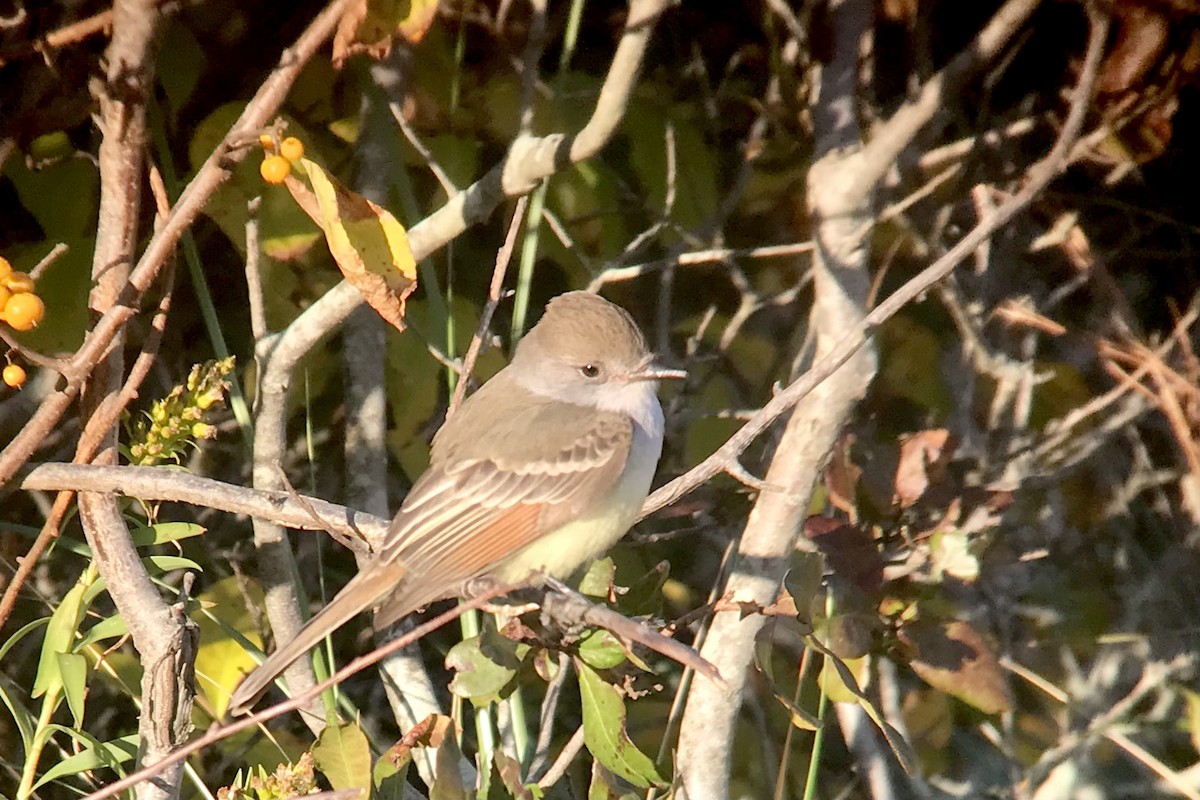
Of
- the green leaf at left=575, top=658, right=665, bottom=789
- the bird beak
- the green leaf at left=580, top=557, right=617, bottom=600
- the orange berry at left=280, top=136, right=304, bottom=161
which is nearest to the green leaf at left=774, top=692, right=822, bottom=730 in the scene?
the green leaf at left=575, top=658, right=665, bottom=789

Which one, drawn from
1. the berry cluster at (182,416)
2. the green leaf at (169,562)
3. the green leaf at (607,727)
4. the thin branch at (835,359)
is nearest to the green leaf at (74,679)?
the green leaf at (169,562)

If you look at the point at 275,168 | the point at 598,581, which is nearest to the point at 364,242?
the point at 275,168

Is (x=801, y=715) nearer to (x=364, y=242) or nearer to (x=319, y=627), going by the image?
(x=319, y=627)

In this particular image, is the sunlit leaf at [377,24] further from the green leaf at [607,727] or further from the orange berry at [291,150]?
the green leaf at [607,727]

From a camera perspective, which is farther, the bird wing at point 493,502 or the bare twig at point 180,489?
the bird wing at point 493,502

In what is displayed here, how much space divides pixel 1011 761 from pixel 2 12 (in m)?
3.38

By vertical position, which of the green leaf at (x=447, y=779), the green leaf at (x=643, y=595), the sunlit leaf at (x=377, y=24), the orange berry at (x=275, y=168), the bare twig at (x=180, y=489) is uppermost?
the sunlit leaf at (x=377, y=24)

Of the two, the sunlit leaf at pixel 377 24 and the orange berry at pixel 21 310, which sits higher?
the sunlit leaf at pixel 377 24

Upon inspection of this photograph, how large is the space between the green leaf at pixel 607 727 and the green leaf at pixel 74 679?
0.87 m

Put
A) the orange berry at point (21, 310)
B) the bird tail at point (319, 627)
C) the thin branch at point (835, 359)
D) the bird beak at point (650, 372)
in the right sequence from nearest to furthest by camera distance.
→ the thin branch at point (835, 359) < the orange berry at point (21, 310) < the bird tail at point (319, 627) < the bird beak at point (650, 372)

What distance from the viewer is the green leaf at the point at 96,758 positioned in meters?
2.20

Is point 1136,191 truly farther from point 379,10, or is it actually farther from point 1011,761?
point 379,10

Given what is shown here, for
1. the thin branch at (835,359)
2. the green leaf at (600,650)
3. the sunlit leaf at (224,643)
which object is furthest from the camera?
the sunlit leaf at (224,643)

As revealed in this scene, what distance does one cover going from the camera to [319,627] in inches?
99.3
